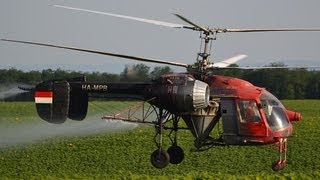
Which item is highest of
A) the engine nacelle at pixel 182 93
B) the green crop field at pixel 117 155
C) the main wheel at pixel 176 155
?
the engine nacelle at pixel 182 93

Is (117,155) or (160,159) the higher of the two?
(160,159)

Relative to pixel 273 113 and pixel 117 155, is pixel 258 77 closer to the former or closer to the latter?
pixel 117 155

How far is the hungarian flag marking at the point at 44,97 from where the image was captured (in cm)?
1928

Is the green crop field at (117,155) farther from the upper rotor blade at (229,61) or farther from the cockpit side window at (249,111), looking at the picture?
the cockpit side window at (249,111)

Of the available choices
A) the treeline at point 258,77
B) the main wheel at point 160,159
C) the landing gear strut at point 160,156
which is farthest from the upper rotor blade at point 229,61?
the main wheel at point 160,159

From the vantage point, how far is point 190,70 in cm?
1828

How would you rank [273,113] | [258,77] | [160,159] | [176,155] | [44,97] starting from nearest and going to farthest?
[273,113], [160,159], [44,97], [176,155], [258,77]

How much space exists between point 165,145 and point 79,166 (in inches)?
228

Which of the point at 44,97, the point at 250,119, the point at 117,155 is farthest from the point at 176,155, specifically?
the point at 117,155

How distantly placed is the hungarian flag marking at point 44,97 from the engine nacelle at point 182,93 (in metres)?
3.44

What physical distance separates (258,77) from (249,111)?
46.1 metres

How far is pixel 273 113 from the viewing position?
1772 centimetres

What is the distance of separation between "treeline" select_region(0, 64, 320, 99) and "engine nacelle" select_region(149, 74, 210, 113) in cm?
221

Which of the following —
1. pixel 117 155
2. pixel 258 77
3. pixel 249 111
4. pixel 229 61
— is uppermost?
pixel 229 61
